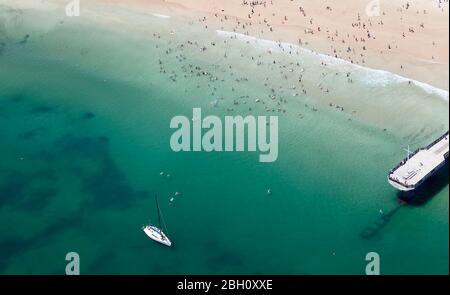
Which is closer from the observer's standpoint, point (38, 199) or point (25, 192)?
point (38, 199)

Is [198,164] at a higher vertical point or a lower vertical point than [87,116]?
lower

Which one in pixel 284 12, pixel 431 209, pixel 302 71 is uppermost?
pixel 284 12

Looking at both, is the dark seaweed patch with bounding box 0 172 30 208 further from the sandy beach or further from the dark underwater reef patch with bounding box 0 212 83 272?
the sandy beach

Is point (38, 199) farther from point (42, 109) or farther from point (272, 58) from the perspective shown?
point (272, 58)

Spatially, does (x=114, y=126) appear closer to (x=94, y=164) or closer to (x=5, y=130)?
(x=94, y=164)

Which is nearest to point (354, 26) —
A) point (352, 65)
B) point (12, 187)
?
point (352, 65)

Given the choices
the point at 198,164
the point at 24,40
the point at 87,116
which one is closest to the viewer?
the point at 198,164
